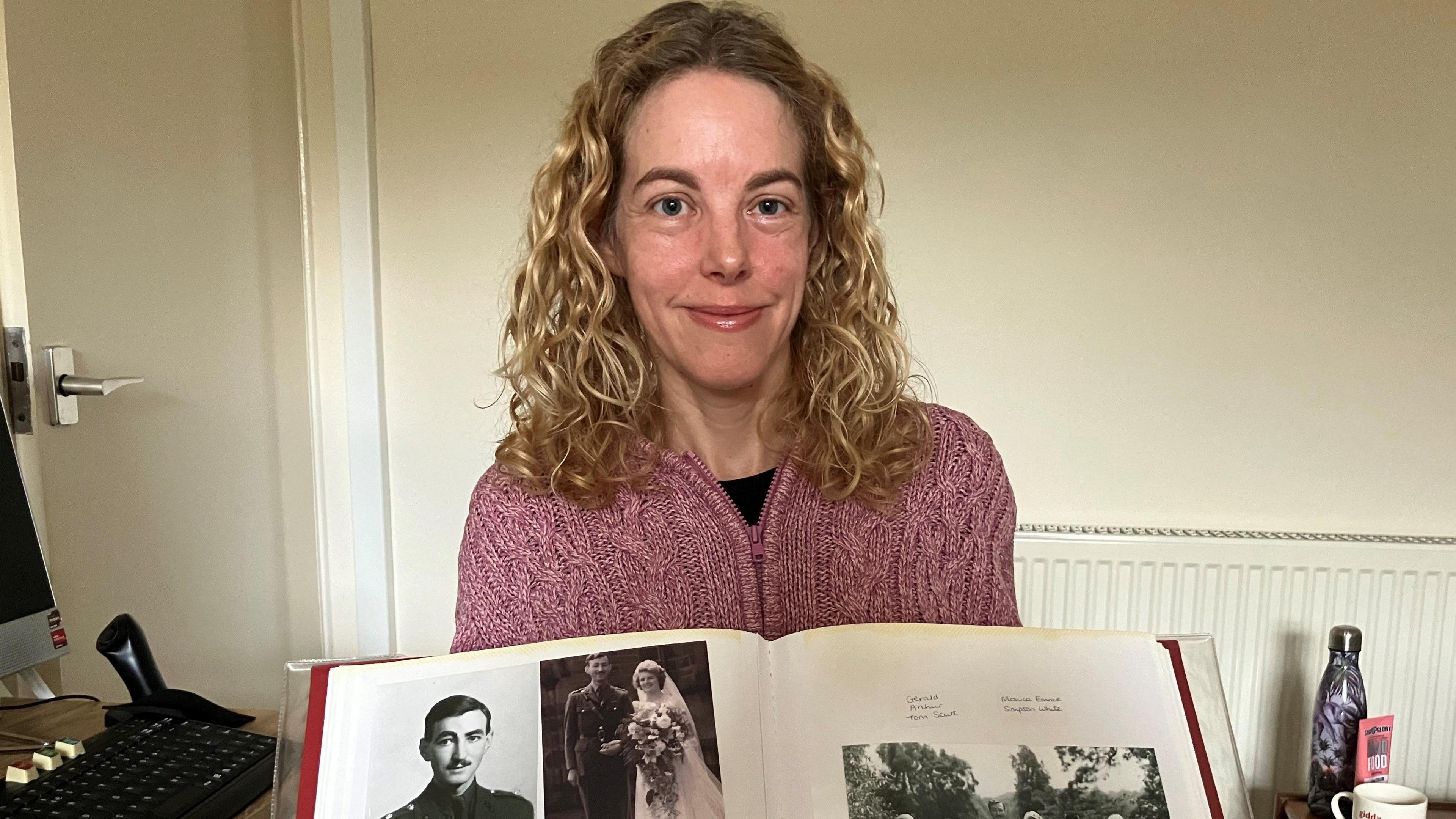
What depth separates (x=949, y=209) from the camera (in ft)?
6.29

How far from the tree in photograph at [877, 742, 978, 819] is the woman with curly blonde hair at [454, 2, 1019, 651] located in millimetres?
394

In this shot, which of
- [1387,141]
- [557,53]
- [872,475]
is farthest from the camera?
[557,53]

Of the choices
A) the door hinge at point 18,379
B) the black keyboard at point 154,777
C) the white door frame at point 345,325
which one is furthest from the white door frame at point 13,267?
the white door frame at point 345,325

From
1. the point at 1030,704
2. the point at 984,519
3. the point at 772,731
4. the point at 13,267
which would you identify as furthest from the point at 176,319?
the point at 1030,704

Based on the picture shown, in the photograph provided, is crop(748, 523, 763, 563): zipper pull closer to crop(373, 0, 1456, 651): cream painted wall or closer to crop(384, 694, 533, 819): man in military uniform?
crop(384, 694, 533, 819): man in military uniform

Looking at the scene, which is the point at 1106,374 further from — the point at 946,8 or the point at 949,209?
the point at 946,8

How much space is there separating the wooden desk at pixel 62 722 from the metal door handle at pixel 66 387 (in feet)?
1.64

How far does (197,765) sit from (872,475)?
Result: 65cm

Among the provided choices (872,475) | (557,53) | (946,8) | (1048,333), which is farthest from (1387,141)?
(557,53)

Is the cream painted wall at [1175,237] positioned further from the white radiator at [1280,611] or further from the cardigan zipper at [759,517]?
the cardigan zipper at [759,517]

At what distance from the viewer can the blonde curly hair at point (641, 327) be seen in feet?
3.16

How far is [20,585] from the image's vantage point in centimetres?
97

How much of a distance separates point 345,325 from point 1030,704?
6.12 ft

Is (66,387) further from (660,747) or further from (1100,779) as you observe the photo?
(1100,779)
